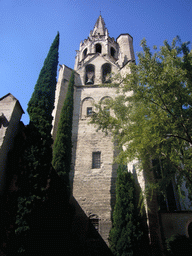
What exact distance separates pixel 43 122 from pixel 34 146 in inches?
58.5

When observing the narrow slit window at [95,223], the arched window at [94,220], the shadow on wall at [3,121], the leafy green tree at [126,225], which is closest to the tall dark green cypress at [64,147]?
the arched window at [94,220]

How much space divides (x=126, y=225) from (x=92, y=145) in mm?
6494

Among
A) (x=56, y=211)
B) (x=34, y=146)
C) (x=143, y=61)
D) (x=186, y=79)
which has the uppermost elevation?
(x=143, y=61)

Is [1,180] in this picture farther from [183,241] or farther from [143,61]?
[183,241]

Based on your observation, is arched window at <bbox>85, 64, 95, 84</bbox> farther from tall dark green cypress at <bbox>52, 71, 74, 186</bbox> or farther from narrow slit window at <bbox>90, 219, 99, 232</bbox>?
narrow slit window at <bbox>90, 219, 99, 232</bbox>

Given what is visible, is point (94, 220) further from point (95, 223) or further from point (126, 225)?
point (126, 225)

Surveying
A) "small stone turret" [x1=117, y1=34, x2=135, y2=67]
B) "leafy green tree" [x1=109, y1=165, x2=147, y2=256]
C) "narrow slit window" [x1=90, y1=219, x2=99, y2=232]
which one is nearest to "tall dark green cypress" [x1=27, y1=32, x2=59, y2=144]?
"leafy green tree" [x1=109, y1=165, x2=147, y2=256]

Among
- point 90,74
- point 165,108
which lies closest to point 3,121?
point 165,108

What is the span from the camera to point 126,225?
27.2ft

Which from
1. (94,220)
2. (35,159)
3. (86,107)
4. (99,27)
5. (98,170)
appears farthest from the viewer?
(99,27)

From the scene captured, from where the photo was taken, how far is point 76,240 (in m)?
9.46

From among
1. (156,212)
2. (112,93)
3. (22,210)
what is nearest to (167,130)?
(156,212)

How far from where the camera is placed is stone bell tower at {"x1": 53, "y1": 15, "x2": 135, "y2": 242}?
10938 millimetres

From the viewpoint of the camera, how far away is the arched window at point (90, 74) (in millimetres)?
→ 18570
